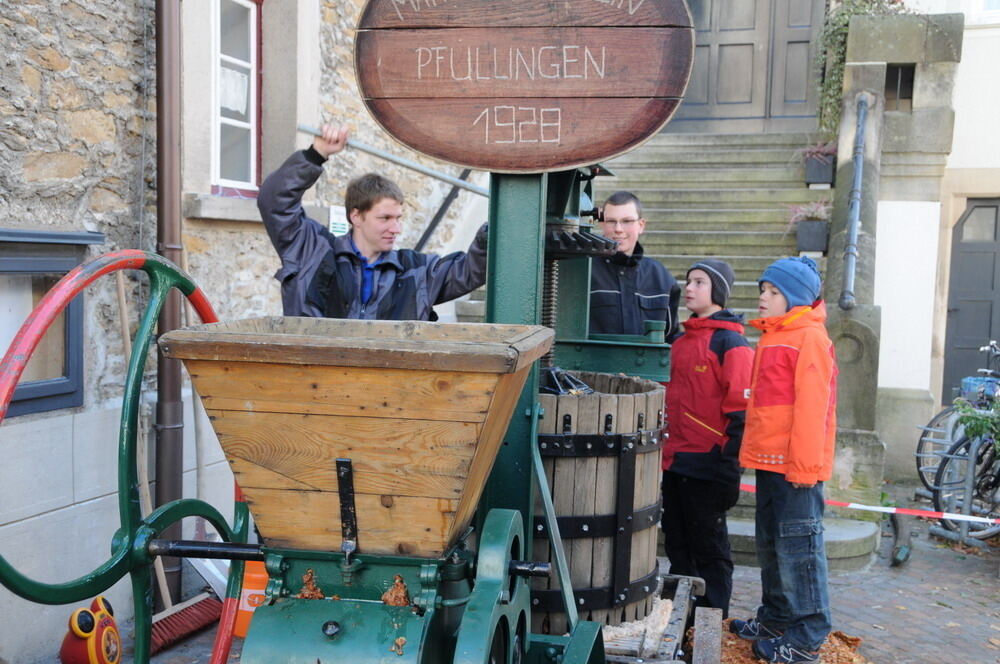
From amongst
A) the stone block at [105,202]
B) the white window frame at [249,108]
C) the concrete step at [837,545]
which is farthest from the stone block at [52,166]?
the concrete step at [837,545]

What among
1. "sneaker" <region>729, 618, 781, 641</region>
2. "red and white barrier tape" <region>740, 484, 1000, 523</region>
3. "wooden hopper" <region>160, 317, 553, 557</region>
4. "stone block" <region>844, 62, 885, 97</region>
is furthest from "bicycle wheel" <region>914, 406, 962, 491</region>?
"wooden hopper" <region>160, 317, 553, 557</region>

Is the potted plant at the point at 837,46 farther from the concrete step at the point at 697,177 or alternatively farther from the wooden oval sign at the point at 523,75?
the wooden oval sign at the point at 523,75

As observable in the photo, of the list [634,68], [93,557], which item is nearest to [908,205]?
[634,68]

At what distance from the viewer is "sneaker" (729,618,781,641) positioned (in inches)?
157

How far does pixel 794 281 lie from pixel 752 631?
58.7 inches

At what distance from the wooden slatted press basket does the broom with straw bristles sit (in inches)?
74.3

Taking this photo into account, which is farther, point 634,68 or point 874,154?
point 874,154

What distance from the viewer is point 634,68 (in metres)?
2.75

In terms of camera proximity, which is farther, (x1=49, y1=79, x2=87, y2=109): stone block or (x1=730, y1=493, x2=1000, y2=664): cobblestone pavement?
(x1=730, y1=493, x2=1000, y2=664): cobblestone pavement

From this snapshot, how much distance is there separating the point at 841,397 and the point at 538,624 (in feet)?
12.6

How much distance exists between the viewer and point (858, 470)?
611 centimetres

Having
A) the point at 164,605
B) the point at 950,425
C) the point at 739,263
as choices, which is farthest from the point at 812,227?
the point at 164,605

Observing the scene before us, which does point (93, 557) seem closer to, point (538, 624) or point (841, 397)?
point (538, 624)

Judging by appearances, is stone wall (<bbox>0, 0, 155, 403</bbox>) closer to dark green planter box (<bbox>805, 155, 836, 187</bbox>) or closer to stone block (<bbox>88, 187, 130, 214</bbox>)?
stone block (<bbox>88, 187, 130, 214</bbox>)
